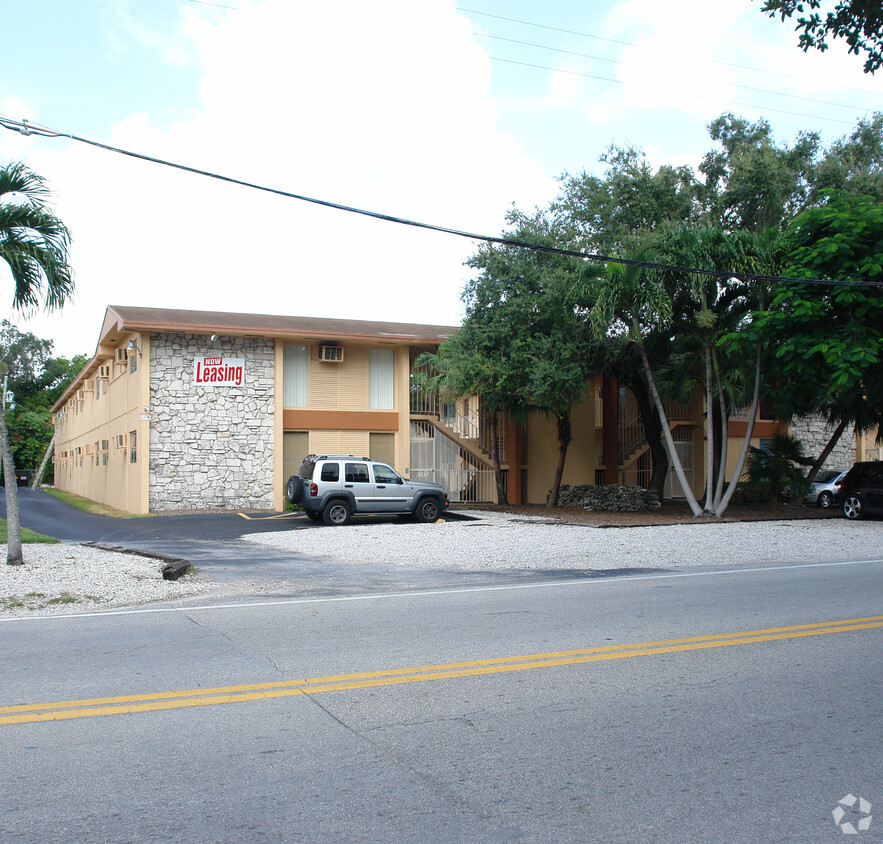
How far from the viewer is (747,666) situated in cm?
652

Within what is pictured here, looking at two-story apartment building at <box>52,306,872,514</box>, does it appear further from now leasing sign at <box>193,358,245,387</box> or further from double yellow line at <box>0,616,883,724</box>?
double yellow line at <box>0,616,883,724</box>

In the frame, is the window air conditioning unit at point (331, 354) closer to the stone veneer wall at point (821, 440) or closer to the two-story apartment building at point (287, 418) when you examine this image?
the two-story apartment building at point (287, 418)

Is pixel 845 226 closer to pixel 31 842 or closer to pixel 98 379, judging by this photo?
pixel 31 842

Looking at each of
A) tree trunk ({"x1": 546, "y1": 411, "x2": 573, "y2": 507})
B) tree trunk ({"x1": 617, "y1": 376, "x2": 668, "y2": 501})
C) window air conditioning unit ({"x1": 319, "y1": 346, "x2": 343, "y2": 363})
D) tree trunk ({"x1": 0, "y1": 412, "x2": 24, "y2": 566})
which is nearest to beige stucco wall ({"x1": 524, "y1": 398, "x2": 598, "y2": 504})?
tree trunk ({"x1": 546, "y1": 411, "x2": 573, "y2": 507})

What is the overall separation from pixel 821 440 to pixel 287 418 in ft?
81.3

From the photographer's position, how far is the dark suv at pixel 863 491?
21.2 metres

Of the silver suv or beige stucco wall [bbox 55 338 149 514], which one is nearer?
the silver suv

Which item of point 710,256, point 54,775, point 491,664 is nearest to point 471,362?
point 710,256

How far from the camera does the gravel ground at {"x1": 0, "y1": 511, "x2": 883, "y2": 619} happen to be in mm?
10359

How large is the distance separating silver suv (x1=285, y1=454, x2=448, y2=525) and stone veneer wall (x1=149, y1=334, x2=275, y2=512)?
432 centimetres

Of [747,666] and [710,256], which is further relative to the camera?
[710,256]

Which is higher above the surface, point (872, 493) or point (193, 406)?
point (193, 406)

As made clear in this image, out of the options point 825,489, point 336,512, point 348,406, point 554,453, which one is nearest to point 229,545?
point 336,512

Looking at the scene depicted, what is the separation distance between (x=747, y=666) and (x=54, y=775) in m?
4.92
